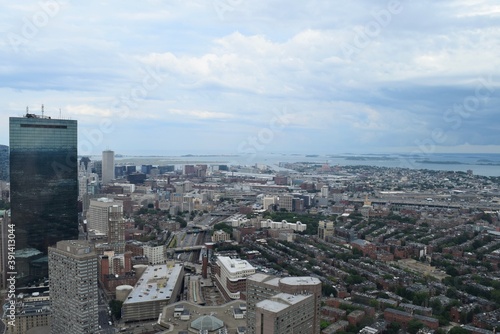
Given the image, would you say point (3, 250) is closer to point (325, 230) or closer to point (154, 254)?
point (154, 254)

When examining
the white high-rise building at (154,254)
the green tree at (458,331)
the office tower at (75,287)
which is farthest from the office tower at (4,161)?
the green tree at (458,331)

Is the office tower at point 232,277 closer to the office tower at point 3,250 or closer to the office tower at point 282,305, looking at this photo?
the office tower at point 282,305

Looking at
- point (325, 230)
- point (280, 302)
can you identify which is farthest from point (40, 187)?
point (325, 230)

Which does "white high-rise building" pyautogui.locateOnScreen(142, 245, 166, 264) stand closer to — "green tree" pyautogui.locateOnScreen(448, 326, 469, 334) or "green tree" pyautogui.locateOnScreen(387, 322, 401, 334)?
"green tree" pyautogui.locateOnScreen(387, 322, 401, 334)

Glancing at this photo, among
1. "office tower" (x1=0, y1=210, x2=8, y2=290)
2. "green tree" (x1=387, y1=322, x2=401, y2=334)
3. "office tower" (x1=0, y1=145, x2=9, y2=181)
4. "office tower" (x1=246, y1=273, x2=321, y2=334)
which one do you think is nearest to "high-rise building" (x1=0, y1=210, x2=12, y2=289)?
"office tower" (x1=0, y1=210, x2=8, y2=290)

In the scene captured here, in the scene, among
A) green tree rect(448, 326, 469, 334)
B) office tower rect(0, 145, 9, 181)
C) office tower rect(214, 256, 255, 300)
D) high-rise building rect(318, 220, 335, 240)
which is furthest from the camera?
office tower rect(0, 145, 9, 181)

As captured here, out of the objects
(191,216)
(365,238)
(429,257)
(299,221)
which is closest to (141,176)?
(191,216)
